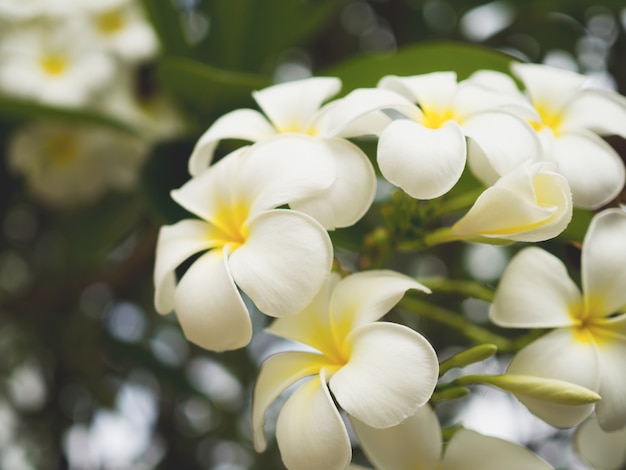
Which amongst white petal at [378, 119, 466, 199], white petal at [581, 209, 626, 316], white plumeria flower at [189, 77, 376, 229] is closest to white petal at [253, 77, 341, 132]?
white plumeria flower at [189, 77, 376, 229]

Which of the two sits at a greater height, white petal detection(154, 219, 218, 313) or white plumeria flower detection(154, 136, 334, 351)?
white plumeria flower detection(154, 136, 334, 351)

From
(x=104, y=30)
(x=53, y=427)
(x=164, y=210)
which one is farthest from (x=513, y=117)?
(x=53, y=427)

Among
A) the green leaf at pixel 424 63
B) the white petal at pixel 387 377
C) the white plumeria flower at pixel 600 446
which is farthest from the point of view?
the green leaf at pixel 424 63

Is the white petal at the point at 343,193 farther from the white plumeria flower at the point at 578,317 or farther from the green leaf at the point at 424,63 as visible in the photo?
the green leaf at the point at 424,63

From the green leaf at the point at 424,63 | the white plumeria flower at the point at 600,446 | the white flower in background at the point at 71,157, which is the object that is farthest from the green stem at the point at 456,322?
the white flower in background at the point at 71,157

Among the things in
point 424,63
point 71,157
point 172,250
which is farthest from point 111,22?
point 172,250

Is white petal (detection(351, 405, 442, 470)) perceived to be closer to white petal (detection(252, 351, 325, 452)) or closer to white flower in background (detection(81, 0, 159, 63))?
white petal (detection(252, 351, 325, 452))

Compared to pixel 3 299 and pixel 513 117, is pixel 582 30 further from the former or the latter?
pixel 3 299
